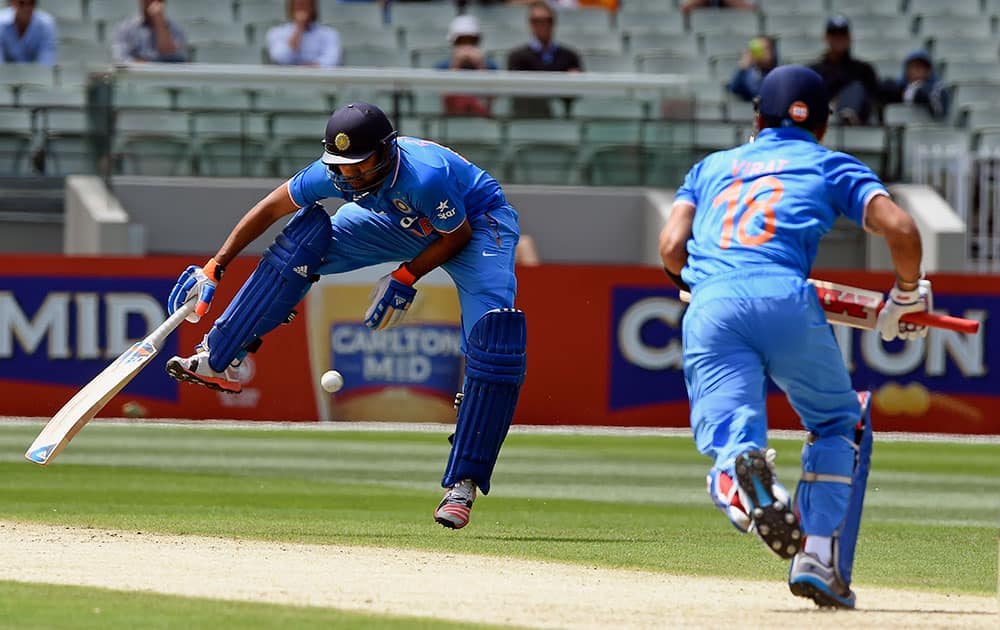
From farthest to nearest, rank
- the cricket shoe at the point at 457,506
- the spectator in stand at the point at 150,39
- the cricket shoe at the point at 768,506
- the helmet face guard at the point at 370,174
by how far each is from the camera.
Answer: the spectator in stand at the point at 150,39 → the cricket shoe at the point at 457,506 → the helmet face guard at the point at 370,174 → the cricket shoe at the point at 768,506

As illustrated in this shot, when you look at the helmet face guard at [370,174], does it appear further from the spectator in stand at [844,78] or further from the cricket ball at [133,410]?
the spectator in stand at [844,78]

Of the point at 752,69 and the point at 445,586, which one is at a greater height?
the point at 752,69

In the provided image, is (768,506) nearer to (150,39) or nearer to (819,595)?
(819,595)

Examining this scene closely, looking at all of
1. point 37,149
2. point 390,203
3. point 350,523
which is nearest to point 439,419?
point 37,149

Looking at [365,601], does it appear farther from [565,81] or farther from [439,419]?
[565,81]

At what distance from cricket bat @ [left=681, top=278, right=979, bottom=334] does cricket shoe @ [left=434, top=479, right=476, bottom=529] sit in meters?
2.39

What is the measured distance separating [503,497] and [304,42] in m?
7.38

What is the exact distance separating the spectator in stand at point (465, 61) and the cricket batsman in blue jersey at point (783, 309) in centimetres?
973

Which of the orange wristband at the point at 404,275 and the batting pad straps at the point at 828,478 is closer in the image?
the batting pad straps at the point at 828,478

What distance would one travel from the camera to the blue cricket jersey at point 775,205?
5801 millimetres

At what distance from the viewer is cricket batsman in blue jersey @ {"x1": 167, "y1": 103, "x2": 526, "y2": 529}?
25.4ft

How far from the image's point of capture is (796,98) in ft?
19.7

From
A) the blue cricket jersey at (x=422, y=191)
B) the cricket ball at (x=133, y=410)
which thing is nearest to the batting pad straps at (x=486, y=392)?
the blue cricket jersey at (x=422, y=191)

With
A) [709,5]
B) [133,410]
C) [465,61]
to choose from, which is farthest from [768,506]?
[709,5]
